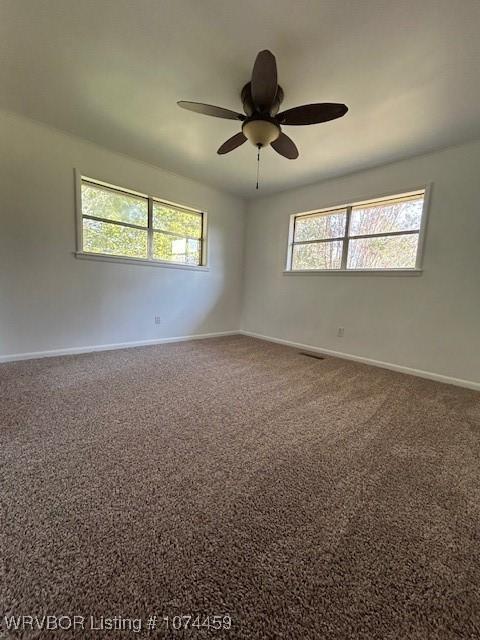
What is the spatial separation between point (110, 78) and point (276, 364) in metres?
3.13

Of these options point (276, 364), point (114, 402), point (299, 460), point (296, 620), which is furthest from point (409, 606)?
point (276, 364)

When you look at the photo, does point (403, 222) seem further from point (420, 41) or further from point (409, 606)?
point (409, 606)

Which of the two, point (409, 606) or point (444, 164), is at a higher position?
point (444, 164)

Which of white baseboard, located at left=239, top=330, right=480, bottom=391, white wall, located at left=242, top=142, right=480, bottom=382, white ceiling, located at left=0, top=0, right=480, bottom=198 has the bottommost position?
white baseboard, located at left=239, top=330, right=480, bottom=391

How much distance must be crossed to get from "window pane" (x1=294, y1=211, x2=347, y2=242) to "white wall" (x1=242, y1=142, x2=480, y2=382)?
0.60ft

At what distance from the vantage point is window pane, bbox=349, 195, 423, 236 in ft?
10.5

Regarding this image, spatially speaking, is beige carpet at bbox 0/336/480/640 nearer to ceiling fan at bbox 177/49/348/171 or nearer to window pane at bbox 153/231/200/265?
ceiling fan at bbox 177/49/348/171

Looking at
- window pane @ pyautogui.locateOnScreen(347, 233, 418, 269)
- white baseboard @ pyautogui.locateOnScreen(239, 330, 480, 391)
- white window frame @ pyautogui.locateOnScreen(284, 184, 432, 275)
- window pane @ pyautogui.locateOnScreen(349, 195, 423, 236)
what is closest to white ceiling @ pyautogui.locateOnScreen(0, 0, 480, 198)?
white window frame @ pyautogui.locateOnScreen(284, 184, 432, 275)

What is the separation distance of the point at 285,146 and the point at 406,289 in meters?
2.20

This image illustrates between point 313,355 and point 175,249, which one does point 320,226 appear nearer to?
point 313,355

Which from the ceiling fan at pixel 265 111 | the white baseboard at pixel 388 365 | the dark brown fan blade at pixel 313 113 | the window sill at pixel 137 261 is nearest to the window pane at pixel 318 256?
the white baseboard at pixel 388 365

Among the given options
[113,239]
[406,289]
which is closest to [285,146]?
[406,289]

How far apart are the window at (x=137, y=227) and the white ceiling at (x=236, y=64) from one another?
2.40 ft

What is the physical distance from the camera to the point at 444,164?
2875mm
